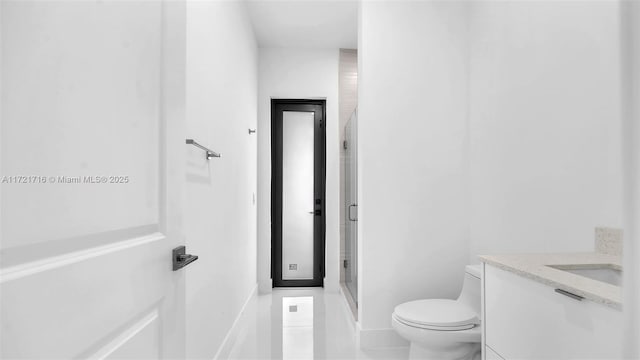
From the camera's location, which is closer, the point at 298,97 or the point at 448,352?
the point at 448,352

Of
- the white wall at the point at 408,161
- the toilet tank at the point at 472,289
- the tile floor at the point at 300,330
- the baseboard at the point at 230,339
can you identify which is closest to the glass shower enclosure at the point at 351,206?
the tile floor at the point at 300,330

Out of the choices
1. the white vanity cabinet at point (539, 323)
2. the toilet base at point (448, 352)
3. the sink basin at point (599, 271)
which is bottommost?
the toilet base at point (448, 352)

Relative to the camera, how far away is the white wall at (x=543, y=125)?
1533 mm

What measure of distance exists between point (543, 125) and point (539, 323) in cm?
115

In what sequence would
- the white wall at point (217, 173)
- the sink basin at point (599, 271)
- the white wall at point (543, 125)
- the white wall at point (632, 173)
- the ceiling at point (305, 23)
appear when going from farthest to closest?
1. the ceiling at point (305, 23)
2. the white wall at point (217, 173)
3. the white wall at point (543, 125)
4. the sink basin at point (599, 271)
5. the white wall at point (632, 173)

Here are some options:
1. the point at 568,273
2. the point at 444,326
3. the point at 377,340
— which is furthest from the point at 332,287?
the point at 568,273

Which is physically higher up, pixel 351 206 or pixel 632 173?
pixel 632 173

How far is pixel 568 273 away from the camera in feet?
3.72

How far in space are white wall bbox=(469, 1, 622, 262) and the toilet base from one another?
606 millimetres

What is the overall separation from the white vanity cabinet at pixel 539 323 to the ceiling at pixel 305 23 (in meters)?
2.68

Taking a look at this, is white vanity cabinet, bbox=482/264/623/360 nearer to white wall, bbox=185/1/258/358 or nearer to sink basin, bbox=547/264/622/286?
sink basin, bbox=547/264/622/286

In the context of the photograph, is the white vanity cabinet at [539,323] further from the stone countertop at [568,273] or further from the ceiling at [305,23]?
the ceiling at [305,23]

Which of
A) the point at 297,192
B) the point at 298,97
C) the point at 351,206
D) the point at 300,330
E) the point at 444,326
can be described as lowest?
the point at 300,330

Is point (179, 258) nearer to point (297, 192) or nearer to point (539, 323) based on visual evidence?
point (539, 323)
